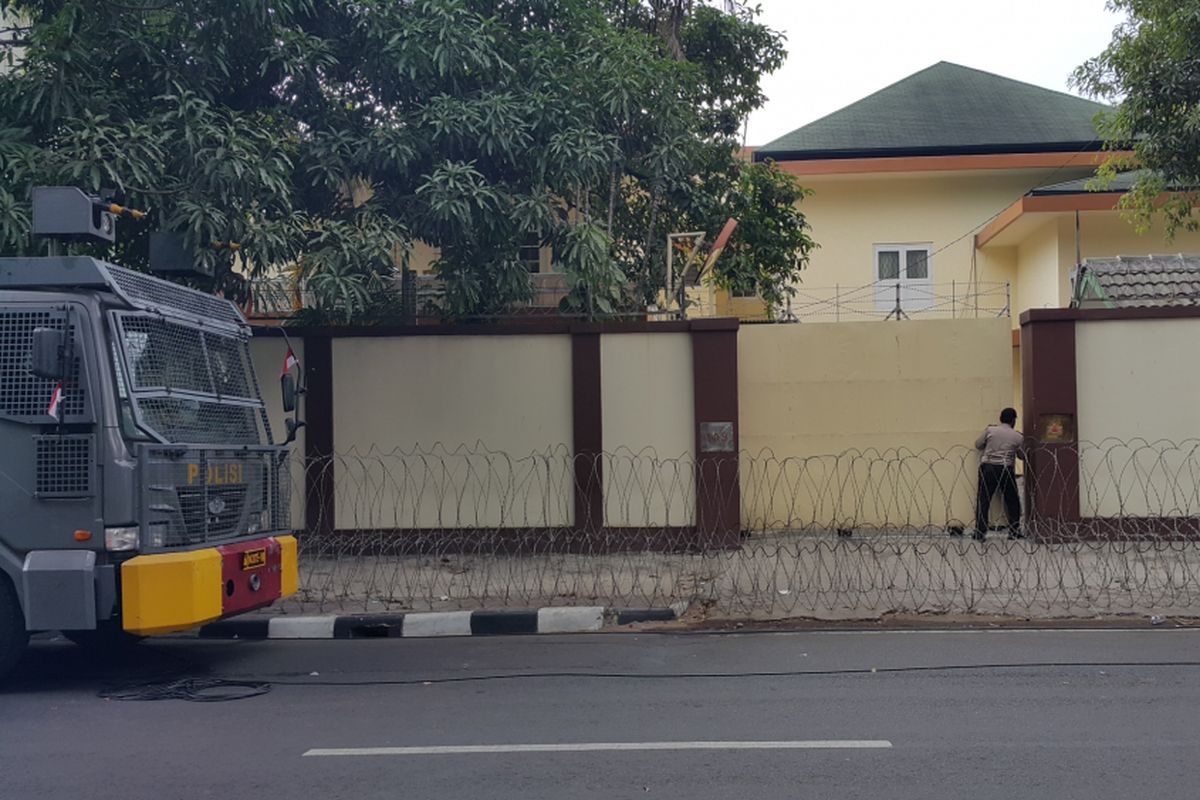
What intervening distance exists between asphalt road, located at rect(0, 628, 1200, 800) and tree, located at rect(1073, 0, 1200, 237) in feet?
25.2

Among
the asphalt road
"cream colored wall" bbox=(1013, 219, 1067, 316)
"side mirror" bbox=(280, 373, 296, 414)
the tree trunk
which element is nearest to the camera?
the asphalt road

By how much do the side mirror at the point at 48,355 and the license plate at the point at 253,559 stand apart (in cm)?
168

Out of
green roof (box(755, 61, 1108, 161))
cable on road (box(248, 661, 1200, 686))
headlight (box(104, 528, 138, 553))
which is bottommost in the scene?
cable on road (box(248, 661, 1200, 686))

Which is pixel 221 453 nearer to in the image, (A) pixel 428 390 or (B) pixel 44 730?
(B) pixel 44 730

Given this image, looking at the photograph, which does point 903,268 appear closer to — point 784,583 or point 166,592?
point 784,583

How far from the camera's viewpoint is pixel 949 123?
22094mm

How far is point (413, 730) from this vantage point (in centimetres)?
624

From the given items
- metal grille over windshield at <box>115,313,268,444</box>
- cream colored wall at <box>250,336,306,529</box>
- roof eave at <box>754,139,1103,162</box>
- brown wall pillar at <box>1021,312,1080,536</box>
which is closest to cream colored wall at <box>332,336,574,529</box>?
cream colored wall at <box>250,336,306,529</box>

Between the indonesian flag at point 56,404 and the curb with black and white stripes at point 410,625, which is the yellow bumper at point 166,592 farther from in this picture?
→ the curb with black and white stripes at point 410,625

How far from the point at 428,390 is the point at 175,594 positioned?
19.1 feet

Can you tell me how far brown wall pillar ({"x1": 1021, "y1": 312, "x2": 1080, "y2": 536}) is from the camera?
40.9 feet

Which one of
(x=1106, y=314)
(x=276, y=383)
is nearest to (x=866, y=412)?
(x=1106, y=314)

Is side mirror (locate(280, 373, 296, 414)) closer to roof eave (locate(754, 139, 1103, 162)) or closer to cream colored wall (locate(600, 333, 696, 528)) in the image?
cream colored wall (locate(600, 333, 696, 528))

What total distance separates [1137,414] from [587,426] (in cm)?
605
